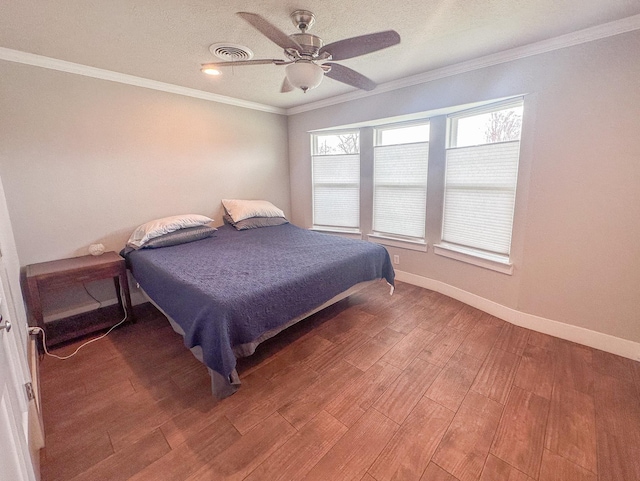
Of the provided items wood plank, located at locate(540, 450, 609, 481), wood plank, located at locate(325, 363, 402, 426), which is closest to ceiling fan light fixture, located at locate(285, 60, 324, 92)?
wood plank, located at locate(325, 363, 402, 426)

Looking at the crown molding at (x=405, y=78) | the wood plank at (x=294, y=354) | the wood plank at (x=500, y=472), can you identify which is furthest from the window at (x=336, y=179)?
the wood plank at (x=500, y=472)

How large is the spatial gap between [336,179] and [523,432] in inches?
133

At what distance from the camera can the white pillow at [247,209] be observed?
369 cm

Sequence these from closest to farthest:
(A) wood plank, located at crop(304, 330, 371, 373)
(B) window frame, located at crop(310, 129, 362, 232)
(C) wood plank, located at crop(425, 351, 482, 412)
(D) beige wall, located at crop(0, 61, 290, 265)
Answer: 1. (C) wood plank, located at crop(425, 351, 482, 412)
2. (A) wood plank, located at crop(304, 330, 371, 373)
3. (D) beige wall, located at crop(0, 61, 290, 265)
4. (B) window frame, located at crop(310, 129, 362, 232)

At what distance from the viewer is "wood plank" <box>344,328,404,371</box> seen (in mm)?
2154

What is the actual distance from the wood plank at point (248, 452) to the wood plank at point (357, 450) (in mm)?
248

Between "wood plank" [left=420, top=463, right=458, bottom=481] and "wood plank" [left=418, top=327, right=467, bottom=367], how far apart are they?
82 cm

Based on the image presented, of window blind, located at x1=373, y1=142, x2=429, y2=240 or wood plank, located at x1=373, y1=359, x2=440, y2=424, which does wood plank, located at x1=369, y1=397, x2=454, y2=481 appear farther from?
window blind, located at x1=373, y1=142, x2=429, y2=240

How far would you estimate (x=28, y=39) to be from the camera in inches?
83.1

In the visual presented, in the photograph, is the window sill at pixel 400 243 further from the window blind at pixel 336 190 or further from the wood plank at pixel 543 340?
the wood plank at pixel 543 340

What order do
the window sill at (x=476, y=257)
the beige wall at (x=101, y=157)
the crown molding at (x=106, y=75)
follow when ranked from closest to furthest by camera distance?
1. the crown molding at (x=106, y=75)
2. the beige wall at (x=101, y=157)
3. the window sill at (x=476, y=257)

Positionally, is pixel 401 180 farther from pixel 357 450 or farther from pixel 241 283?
pixel 357 450

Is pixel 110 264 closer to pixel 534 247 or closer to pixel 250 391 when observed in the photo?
pixel 250 391

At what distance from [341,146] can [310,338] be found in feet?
9.19
